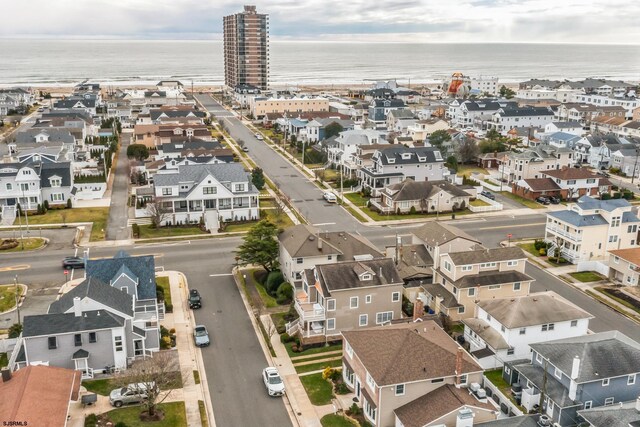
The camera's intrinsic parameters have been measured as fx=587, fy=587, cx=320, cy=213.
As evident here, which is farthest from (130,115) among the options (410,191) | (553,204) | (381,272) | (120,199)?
(381,272)

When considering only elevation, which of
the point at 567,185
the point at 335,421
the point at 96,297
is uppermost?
the point at 96,297

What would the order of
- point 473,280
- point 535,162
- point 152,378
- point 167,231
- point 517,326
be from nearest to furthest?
point 152,378 < point 517,326 < point 473,280 < point 167,231 < point 535,162

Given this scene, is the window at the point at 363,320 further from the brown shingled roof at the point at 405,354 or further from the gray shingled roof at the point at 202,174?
the gray shingled roof at the point at 202,174

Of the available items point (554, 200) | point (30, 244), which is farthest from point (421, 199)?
point (30, 244)

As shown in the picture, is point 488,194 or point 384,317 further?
point 488,194

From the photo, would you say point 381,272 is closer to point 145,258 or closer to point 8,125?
point 145,258

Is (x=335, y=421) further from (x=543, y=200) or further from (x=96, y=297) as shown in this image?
(x=543, y=200)
